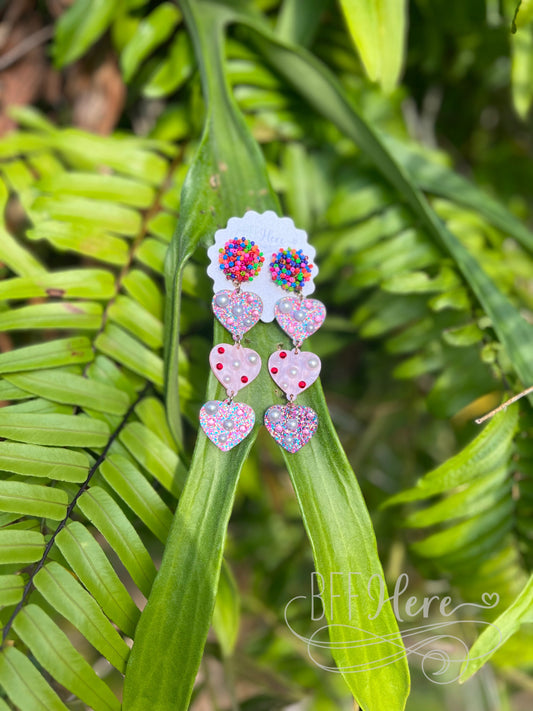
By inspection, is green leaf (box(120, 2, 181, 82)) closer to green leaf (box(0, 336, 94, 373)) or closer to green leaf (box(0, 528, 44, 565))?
green leaf (box(0, 336, 94, 373))

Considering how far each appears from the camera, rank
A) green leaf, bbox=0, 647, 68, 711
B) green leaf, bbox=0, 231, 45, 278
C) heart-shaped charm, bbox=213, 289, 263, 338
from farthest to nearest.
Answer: green leaf, bbox=0, 231, 45, 278 < heart-shaped charm, bbox=213, 289, 263, 338 < green leaf, bbox=0, 647, 68, 711

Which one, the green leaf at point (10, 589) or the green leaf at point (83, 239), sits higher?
the green leaf at point (83, 239)

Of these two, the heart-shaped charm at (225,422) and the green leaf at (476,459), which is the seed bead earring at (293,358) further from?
the green leaf at (476,459)

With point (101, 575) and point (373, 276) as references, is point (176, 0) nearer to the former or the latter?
point (373, 276)

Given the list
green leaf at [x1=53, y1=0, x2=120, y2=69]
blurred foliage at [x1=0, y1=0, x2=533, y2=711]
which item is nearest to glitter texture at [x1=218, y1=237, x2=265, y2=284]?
blurred foliage at [x1=0, y1=0, x2=533, y2=711]

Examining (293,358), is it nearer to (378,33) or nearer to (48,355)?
(48,355)

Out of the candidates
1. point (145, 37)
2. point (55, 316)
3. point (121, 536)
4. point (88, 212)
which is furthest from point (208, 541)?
point (145, 37)

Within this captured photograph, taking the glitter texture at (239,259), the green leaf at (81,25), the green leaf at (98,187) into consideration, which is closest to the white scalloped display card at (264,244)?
the glitter texture at (239,259)
